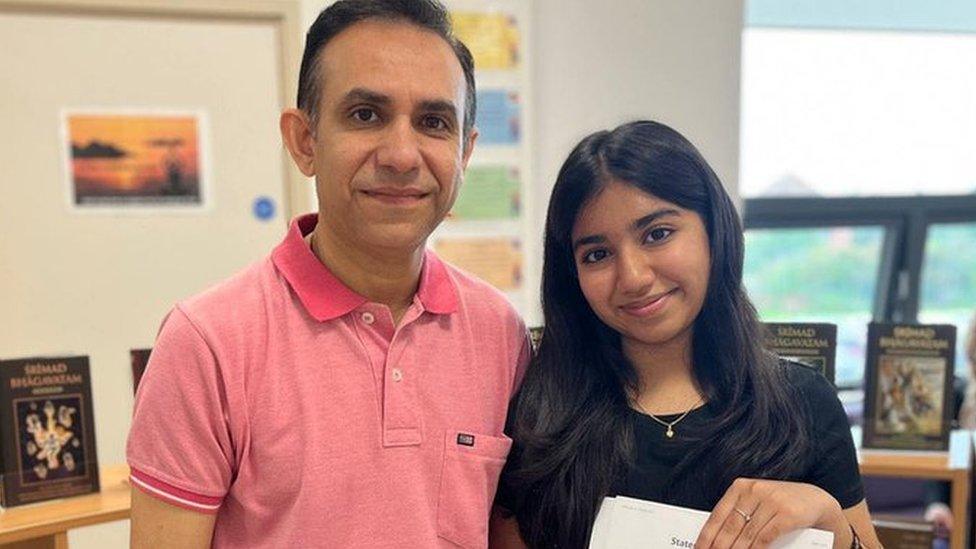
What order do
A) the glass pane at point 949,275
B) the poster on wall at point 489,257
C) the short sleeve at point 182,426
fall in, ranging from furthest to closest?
the glass pane at point 949,275, the poster on wall at point 489,257, the short sleeve at point 182,426

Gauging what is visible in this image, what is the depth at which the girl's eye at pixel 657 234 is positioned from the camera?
117 cm

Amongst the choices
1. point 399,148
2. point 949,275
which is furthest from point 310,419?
point 949,275

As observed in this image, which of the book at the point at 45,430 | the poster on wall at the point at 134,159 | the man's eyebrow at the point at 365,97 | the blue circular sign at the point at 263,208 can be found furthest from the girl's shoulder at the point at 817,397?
the poster on wall at the point at 134,159

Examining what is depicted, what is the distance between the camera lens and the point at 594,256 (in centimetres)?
123

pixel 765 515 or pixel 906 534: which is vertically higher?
pixel 765 515

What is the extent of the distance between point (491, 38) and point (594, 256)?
5.03ft

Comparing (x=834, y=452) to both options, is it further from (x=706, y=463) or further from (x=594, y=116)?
(x=594, y=116)

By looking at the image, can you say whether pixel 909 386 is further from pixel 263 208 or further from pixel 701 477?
pixel 263 208

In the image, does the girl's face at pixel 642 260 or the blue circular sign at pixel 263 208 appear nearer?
the girl's face at pixel 642 260

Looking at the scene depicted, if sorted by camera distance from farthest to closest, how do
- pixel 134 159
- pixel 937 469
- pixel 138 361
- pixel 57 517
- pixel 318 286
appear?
pixel 134 159
pixel 937 469
pixel 138 361
pixel 57 517
pixel 318 286

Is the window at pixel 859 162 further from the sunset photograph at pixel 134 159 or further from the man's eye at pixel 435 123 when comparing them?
the man's eye at pixel 435 123

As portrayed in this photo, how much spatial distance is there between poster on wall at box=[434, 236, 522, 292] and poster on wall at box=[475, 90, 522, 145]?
35 centimetres

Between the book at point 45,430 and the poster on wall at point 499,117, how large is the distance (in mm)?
1495

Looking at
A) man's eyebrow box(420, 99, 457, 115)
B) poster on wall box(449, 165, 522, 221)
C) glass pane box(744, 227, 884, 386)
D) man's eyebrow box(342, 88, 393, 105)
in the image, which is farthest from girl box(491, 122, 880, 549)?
glass pane box(744, 227, 884, 386)
